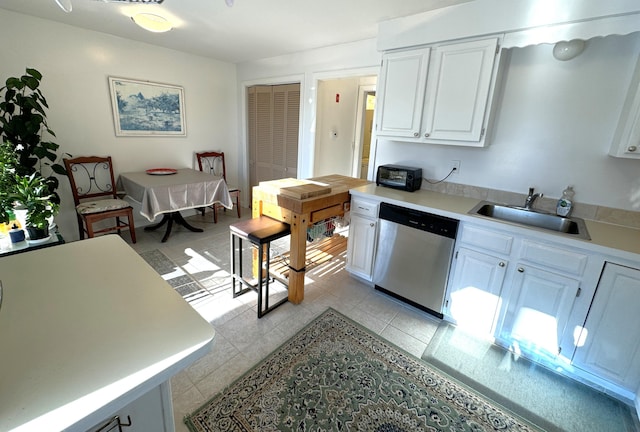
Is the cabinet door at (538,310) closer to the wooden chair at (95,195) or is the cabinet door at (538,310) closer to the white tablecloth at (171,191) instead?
the white tablecloth at (171,191)

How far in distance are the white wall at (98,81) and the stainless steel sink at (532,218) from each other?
3.94m

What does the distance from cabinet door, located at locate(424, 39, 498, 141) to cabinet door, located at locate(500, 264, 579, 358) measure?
1.05 meters

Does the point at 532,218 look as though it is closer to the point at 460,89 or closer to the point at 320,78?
the point at 460,89

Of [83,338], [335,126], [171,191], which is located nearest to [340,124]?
[335,126]

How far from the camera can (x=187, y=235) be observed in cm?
376

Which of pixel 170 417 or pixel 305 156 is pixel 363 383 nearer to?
pixel 170 417

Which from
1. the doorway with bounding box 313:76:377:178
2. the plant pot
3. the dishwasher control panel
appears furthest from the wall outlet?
the plant pot

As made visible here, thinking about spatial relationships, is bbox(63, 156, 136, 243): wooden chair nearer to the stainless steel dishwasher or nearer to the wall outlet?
the stainless steel dishwasher

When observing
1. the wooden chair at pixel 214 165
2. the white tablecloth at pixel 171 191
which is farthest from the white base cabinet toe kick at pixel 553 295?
the wooden chair at pixel 214 165

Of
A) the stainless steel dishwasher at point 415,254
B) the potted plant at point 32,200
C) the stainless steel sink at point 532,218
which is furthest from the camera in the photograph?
the stainless steel dishwasher at point 415,254

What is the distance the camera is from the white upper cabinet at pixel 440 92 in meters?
2.05

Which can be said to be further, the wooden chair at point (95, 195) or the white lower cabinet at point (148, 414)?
the wooden chair at point (95, 195)

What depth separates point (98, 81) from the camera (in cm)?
333

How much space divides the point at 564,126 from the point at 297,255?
2158 mm
